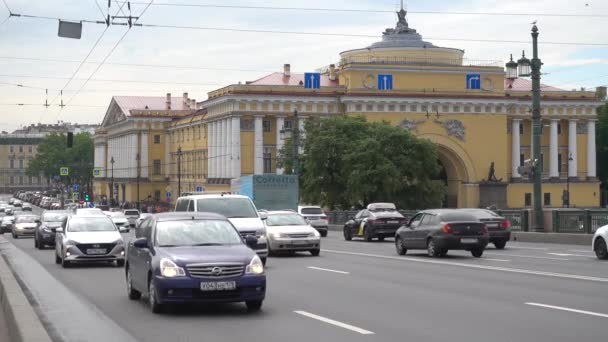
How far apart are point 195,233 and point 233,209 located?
11252 mm

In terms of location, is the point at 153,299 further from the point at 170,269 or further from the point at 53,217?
the point at 53,217

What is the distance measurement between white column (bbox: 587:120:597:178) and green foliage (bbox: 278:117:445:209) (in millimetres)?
31619

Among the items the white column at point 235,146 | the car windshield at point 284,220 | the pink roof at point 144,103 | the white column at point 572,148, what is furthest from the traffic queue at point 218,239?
the pink roof at point 144,103

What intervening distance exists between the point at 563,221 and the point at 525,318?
26589 mm

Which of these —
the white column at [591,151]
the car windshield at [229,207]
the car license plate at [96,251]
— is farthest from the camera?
the white column at [591,151]

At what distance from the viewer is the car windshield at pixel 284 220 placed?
31703 mm

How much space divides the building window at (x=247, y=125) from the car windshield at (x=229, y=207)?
6922cm

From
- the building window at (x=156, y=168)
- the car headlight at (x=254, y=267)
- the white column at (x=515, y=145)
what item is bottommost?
the car headlight at (x=254, y=267)

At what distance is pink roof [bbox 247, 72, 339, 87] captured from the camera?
10056cm

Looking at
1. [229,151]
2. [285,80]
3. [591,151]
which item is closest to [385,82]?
[285,80]

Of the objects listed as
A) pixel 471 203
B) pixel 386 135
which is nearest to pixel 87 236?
pixel 386 135

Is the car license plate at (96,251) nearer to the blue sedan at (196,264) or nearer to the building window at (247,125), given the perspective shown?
the blue sedan at (196,264)

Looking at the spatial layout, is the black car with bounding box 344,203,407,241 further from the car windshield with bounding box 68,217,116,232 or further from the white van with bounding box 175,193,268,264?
the car windshield with bounding box 68,217,116,232

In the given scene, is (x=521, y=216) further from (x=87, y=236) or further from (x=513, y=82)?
(x=513, y=82)
